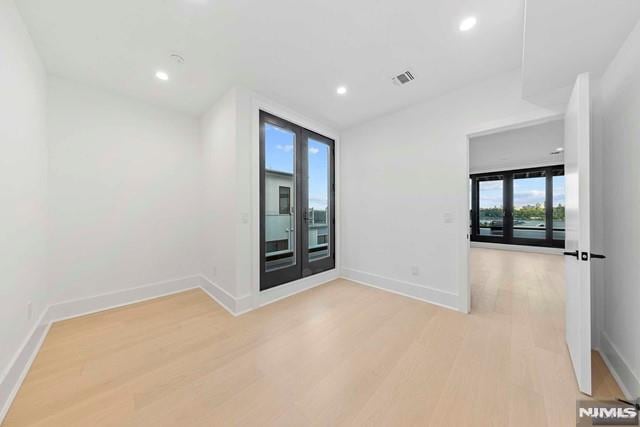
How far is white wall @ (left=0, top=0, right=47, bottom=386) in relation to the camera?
149 centimetres

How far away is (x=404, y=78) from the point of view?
2.52m

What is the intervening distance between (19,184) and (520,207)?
975cm

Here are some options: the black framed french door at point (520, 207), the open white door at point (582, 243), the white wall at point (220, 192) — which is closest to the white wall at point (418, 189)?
the open white door at point (582, 243)

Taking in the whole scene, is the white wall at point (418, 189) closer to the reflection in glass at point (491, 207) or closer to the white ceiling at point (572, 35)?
the white ceiling at point (572, 35)

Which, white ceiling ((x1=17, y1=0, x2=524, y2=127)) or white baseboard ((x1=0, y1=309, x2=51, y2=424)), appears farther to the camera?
white ceiling ((x1=17, y1=0, x2=524, y2=127))

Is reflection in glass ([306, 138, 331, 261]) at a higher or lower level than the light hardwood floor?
higher

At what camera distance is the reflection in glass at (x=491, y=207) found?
6957mm

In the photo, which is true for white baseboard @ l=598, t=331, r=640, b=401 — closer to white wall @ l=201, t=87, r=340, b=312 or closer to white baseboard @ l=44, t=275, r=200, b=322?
white wall @ l=201, t=87, r=340, b=312

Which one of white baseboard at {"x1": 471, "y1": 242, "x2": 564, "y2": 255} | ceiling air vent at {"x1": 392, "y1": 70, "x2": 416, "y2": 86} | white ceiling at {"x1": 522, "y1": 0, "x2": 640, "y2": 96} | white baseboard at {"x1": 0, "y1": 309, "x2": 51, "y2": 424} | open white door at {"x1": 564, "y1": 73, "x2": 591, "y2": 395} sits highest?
ceiling air vent at {"x1": 392, "y1": 70, "x2": 416, "y2": 86}

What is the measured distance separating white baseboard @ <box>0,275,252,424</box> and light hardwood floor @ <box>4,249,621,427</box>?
72 millimetres

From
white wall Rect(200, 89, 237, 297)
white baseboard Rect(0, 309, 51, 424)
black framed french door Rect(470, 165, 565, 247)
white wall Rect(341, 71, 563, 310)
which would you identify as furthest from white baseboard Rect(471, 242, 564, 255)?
white baseboard Rect(0, 309, 51, 424)

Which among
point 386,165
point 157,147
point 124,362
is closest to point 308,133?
point 386,165

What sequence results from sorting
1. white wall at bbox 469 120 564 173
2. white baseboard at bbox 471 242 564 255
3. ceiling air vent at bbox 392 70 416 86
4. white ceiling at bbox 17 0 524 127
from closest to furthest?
white ceiling at bbox 17 0 524 127
ceiling air vent at bbox 392 70 416 86
white wall at bbox 469 120 564 173
white baseboard at bbox 471 242 564 255

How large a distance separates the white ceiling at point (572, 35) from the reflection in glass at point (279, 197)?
2.61 meters
